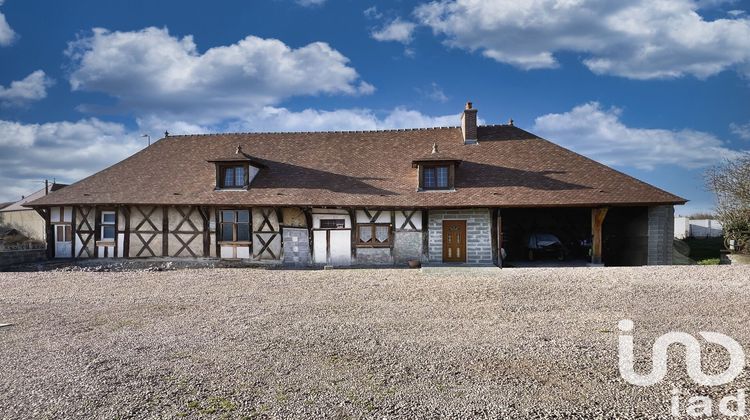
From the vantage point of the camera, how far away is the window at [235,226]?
1720cm

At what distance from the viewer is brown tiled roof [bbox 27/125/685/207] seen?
641 inches

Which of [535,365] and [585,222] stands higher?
[585,222]

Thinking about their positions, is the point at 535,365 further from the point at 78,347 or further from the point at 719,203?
the point at 719,203

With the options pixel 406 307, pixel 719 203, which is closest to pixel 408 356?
pixel 406 307

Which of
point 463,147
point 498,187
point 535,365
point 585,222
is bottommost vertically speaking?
point 535,365

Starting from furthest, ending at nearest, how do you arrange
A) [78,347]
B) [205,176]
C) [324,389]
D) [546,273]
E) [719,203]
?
[719,203], [205,176], [546,273], [78,347], [324,389]

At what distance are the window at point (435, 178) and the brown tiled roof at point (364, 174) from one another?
18.4 inches

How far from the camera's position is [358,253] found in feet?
54.5

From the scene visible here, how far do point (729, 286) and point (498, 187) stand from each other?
7.32m

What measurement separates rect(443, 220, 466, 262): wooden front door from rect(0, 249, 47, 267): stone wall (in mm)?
15378

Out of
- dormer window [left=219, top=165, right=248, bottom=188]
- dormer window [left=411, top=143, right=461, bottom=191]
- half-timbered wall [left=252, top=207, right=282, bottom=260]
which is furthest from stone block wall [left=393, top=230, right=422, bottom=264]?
dormer window [left=219, top=165, right=248, bottom=188]

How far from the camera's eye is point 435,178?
675 inches

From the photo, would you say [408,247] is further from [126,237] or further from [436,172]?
[126,237]

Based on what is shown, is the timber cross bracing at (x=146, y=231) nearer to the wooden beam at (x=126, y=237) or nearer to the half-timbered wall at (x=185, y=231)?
the wooden beam at (x=126, y=237)
